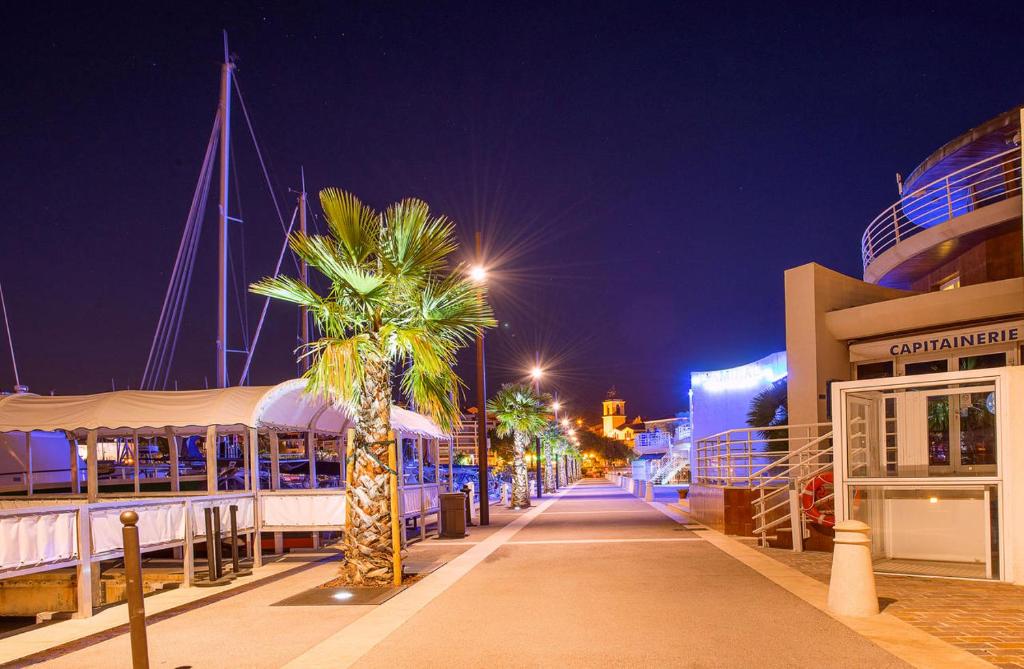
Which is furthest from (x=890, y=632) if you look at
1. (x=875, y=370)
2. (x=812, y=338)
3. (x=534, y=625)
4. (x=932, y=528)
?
(x=875, y=370)

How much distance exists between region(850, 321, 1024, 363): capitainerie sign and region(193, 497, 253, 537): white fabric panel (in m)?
15.5

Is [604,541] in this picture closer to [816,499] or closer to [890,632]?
[816,499]

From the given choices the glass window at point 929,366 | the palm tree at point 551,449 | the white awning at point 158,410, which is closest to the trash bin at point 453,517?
the white awning at point 158,410

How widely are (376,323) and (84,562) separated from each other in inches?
199

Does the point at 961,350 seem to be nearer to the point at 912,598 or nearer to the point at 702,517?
the point at 702,517

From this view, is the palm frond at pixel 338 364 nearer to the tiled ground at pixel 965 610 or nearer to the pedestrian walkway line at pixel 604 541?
the pedestrian walkway line at pixel 604 541

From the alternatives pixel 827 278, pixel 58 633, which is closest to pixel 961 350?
pixel 827 278

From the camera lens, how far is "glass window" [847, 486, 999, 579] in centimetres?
1134

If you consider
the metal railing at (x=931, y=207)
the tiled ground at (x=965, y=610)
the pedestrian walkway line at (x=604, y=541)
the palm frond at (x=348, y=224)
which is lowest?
the pedestrian walkway line at (x=604, y=541)

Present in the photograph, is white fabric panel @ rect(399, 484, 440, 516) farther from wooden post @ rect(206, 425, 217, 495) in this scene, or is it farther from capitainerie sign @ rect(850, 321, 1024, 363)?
capitainerie sign @ rect(850, 321, 1024, 363)

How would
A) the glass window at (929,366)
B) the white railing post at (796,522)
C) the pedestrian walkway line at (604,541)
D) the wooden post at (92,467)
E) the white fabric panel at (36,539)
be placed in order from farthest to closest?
the glass window at (929,366) < the pedestrian walkway line at (604,541) < the white railing post at (796,522) < the wooden post at (92,467) < the white fabric panel at (36,539)

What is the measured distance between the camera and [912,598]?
Result: 10.1 m

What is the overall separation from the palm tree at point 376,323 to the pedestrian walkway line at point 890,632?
5.66 m

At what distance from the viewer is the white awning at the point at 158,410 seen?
48.1 ft
